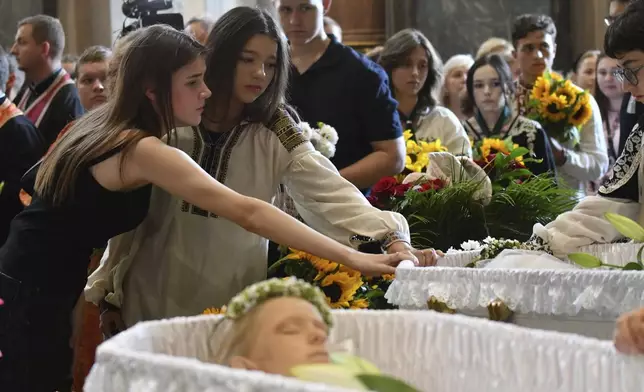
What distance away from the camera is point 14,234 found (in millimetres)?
2596

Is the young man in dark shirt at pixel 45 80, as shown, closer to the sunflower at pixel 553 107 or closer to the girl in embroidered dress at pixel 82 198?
the sunflower at pixel 553 107

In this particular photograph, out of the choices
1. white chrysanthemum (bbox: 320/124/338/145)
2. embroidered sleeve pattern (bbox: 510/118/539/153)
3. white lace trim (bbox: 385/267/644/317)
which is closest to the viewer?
white lace trim (bbox: 385/267/644/317)

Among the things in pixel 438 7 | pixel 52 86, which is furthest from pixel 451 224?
pixel 438 7

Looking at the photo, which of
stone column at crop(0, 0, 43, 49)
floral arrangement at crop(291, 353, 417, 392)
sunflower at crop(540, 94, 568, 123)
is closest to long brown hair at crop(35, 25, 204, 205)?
floral arrangement at crop(291, 353, 417, 392)

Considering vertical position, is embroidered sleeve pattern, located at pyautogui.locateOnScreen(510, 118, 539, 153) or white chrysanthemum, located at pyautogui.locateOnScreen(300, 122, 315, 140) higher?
white chrysanthemum, located at pyautogui.locateOnScreen(300, 122, 315, 140)

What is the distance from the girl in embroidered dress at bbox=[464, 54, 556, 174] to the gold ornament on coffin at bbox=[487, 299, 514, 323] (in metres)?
2.65

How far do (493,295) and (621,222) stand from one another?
0.88ft

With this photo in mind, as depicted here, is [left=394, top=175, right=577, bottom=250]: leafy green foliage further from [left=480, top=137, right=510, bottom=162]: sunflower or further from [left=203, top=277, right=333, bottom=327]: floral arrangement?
[left=203, top=277, right=333, bottom=327]: floral arrangement

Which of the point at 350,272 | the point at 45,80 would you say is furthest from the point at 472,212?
the point at 45,80

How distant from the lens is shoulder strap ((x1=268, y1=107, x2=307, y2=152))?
2658mm

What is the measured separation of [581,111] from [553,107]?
0.43 feet

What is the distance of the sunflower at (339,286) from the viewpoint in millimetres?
2615

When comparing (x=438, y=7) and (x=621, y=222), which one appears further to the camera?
(x=438, y=7)

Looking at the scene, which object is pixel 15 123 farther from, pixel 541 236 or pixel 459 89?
pixel 459 89
